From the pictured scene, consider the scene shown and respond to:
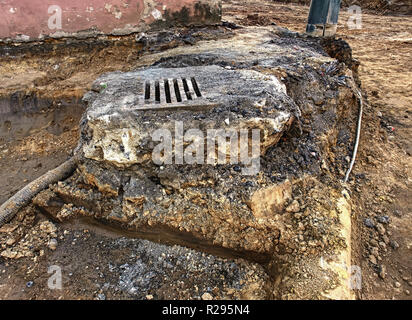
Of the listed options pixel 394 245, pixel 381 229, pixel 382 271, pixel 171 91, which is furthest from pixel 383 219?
pixel 171 91

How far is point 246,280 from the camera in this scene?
6.07ft

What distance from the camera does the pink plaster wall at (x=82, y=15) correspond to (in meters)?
3.61

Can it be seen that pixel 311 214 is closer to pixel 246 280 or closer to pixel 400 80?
pixel 246 280

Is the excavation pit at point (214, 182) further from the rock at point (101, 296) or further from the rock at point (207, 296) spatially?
the rock at point (101, 296)

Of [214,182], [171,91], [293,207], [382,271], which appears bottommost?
[382,271]

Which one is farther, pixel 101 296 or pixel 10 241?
pixel 10 241

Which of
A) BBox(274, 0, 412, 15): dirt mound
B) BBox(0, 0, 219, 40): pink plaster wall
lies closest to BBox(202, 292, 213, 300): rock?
BBox(0, 0, 219, 40): pink plaster wall

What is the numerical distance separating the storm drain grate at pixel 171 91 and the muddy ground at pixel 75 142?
3.40 ft

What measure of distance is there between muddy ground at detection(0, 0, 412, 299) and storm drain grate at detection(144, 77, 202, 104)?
1.04 metres

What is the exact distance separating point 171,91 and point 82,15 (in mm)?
2286

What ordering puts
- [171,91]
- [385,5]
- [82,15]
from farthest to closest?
[385,5], [82,15], [171,91]

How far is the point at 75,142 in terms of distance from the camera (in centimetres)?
323

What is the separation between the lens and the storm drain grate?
2232mm

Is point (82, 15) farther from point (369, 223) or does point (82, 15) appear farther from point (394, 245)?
point (394, 245)
